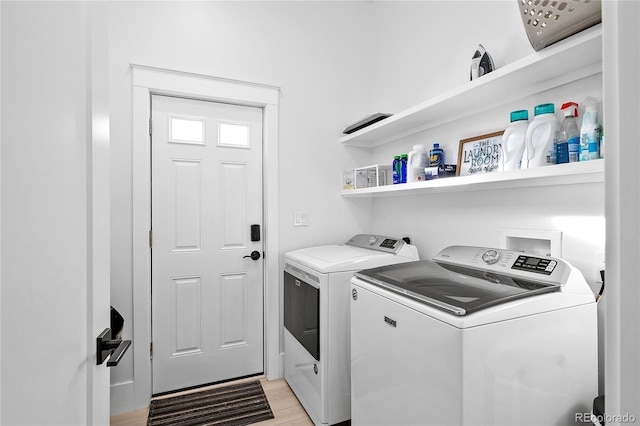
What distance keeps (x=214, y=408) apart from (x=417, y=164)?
203 centimetres

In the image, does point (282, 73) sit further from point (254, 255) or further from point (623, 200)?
point (623, 200)

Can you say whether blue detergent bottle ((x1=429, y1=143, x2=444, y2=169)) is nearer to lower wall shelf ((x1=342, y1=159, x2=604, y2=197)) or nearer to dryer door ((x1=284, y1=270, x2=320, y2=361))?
lower wall shelf ((x1=342, y1=159, x2=604, y2=197))

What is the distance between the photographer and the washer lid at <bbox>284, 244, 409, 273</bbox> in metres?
1.85

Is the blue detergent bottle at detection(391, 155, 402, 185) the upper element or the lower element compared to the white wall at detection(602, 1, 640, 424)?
upper

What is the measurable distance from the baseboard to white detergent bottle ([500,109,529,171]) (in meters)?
2.56

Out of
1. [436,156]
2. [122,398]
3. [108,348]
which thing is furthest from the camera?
[122,398]

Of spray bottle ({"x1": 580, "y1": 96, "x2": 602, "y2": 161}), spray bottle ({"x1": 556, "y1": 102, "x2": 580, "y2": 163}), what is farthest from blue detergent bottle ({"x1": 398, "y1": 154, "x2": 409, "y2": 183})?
spray bottle ({"x1": 580, "y1": 96, "x2": 602, "y2": 161})

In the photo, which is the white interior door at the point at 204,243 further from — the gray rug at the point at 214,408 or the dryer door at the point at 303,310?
the dryer door at the point at 303,310

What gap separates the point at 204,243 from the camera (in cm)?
233

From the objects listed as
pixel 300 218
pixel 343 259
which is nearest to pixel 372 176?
pixel 300 218

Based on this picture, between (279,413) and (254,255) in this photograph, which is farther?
(254,255)

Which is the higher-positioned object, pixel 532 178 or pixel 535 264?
pixel 532 178

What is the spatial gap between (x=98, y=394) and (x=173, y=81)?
2034 millimetres

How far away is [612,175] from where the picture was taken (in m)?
0.35
